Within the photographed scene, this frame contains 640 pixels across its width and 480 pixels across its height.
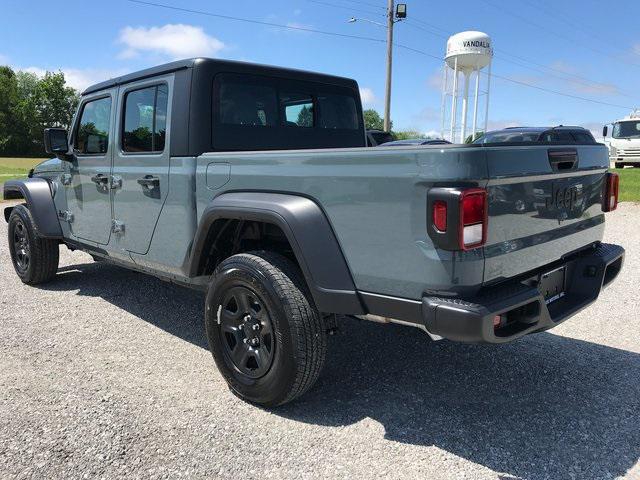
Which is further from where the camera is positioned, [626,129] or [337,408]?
[626,129]

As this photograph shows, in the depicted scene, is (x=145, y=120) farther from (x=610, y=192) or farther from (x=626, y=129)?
(x=626, y=129)

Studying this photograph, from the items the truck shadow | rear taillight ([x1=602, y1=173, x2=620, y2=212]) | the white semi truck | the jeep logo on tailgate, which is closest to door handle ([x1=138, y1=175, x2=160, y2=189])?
the truck shadow

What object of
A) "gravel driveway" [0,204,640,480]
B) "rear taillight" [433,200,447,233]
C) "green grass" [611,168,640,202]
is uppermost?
"rear taillight" [433,200,447,233]

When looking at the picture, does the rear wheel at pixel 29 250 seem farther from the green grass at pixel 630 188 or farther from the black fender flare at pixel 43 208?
the green grass at pixel 630 188

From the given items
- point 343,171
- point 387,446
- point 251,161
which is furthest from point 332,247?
point 387,446

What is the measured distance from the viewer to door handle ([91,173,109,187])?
4.21m

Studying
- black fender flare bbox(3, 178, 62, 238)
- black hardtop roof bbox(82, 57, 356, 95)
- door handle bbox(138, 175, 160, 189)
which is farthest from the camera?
black fender flare bbox(3, 178, 62, 238)

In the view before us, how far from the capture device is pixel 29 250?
5512mm

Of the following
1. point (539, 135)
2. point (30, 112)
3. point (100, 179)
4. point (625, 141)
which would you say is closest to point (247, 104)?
point (100, 179)

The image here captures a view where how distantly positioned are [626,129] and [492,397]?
2480cm

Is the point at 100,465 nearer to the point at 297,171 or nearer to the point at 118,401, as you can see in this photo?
the point at 118,401

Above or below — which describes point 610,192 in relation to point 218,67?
below

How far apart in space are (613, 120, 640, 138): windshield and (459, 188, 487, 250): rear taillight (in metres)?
25.1

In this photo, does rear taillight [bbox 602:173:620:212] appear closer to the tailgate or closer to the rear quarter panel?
the tailgate
